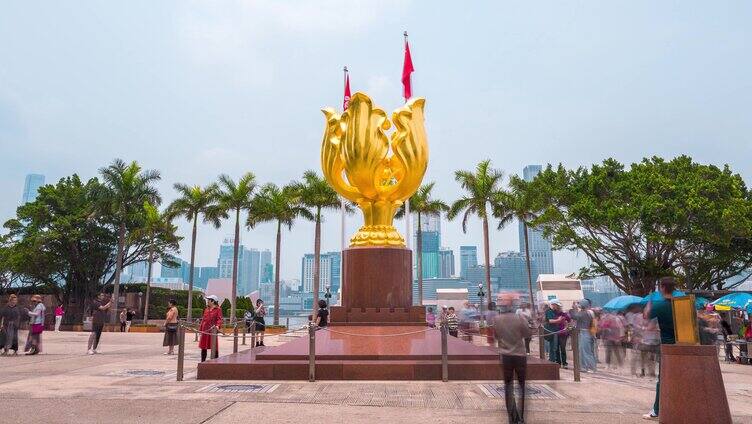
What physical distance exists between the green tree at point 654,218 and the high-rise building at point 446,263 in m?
156

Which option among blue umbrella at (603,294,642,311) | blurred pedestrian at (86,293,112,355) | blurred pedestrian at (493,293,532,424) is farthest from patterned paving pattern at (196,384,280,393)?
blue umbrella at (603,294,642,311)

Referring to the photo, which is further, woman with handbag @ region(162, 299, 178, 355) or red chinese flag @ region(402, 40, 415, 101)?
red chinese flag @ region(402, 40, 415, 101)

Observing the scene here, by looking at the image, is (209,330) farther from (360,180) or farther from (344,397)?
(360,180)

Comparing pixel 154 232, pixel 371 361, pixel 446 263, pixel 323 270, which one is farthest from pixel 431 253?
pixel 371 361

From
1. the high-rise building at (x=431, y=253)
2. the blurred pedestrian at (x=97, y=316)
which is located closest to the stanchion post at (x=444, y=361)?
the blurred pedestrian at (x=97, y=316)

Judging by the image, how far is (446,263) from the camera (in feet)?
607

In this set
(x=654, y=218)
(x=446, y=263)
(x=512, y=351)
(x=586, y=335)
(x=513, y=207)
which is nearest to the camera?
(x=512, y=351)

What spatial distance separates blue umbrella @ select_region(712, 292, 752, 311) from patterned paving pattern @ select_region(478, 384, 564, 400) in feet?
39.3

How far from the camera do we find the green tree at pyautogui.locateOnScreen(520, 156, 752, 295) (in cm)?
2353

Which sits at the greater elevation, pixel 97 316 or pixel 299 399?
pixel 97 316

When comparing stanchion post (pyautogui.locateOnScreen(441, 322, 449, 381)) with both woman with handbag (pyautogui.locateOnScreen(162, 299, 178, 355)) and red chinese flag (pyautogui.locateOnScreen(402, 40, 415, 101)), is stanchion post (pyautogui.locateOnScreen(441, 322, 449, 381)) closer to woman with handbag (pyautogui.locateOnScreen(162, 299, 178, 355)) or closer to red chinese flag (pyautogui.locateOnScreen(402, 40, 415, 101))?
woman with handbag (pyautogui.locateOnScreen(162, 299, 178, 355))

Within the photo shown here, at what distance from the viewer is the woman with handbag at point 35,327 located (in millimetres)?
13234

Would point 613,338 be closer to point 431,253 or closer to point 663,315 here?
point 663,315

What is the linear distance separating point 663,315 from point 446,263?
18073 cm
